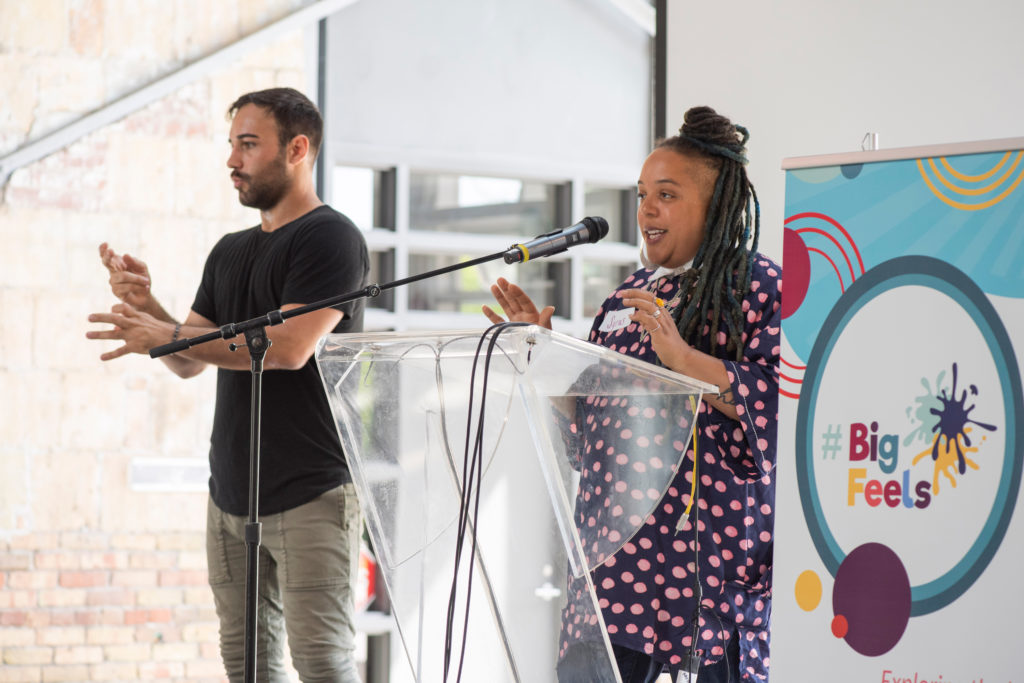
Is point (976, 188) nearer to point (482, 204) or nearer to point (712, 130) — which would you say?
point (712, 130)

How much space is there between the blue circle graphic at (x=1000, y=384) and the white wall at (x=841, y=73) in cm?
102

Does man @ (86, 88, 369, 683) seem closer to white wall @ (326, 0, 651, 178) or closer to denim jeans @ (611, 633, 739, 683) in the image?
denim jeans @ (611, 633, 739, 683)

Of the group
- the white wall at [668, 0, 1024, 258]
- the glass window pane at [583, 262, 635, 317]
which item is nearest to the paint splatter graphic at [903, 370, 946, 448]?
the white wall at [668, 0, 1024, 258]

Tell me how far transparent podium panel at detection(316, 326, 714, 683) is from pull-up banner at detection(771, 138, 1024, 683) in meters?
0.20

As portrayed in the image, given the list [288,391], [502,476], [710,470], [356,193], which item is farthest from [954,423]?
[356,193]

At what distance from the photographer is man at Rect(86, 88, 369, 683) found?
2244mm

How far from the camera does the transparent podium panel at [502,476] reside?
54.3 inches

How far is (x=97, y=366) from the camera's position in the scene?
12.3ft

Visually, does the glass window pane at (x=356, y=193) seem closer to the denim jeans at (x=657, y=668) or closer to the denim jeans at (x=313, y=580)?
the denim jeans at (x=313, y=580)

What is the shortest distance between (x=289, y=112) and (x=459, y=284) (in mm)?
2232

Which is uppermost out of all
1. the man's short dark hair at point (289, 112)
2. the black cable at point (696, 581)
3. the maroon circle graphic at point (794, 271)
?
the man's short dark hair at point (289, 112)

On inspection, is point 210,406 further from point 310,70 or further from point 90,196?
point 310,70

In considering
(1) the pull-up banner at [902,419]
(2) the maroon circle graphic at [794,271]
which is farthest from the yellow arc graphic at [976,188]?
(2) the maroon circle graphic at [794,271]

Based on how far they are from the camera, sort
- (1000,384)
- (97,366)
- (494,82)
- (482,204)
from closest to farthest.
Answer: (1000,384) < (97,366) < (494,82) < (482,204)
